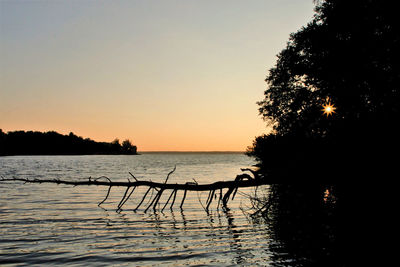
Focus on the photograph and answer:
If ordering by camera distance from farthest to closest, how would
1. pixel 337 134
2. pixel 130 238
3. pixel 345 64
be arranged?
pixel 345 64, pixel 337 134, pixel 130 238

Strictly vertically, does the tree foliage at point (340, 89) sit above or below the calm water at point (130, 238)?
above

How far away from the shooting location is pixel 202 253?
8.26 metres

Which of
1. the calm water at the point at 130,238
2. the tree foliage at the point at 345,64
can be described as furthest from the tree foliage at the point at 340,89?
the calm water at the point at 130,238

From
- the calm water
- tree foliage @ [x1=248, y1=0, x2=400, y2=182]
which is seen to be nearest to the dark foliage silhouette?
tree foliage @ [x1=248, y1=0, x2=400, y2=182]

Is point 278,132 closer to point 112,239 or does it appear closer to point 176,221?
point 176,221

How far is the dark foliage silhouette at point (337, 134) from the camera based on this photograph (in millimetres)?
10312

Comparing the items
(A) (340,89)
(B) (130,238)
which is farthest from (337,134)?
(B) (130,238)

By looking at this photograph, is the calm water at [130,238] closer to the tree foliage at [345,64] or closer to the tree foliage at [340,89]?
the tree foliage at [340,89]

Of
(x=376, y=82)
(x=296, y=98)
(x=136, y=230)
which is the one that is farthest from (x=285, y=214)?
(x=296, y=98)

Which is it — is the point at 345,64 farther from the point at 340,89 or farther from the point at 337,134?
the point at 337,134

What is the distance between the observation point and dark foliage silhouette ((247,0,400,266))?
10.3 metres

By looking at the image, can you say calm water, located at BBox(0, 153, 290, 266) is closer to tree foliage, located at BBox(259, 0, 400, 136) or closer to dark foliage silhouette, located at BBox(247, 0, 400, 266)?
dark foliage silhouette, located at BBox(247, 0, 400, 266)

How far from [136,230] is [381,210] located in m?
10.1

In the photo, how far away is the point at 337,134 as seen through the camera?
19.0m
